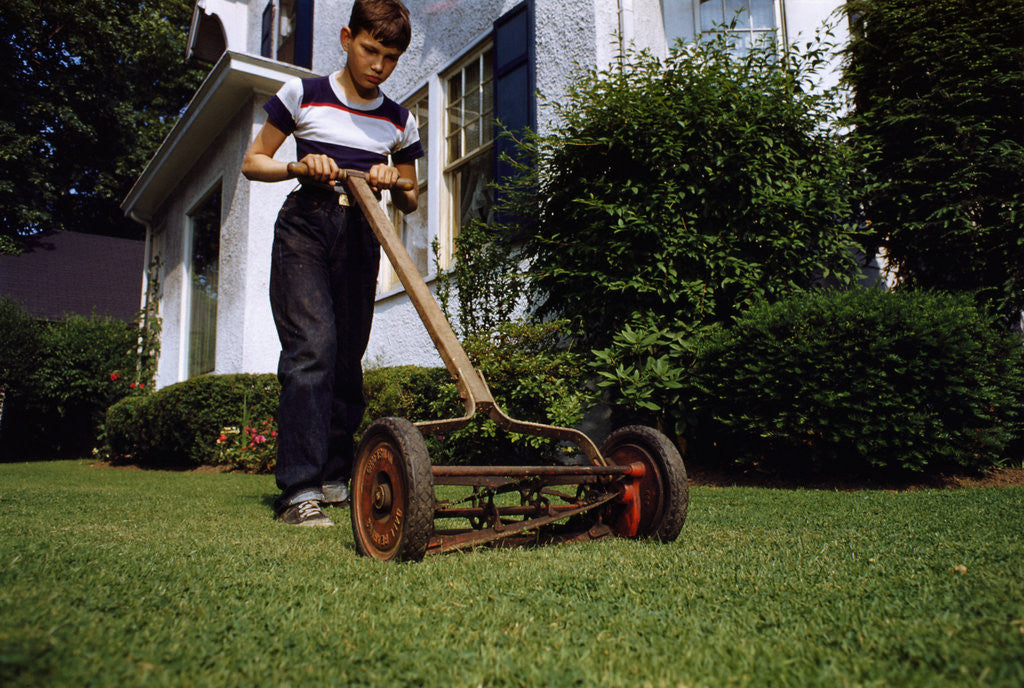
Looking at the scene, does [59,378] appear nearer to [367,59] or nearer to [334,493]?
[334,493]

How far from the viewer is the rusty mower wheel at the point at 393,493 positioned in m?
1.91

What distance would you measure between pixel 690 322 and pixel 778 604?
11.0 feet

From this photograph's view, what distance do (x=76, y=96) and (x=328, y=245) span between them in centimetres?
2159

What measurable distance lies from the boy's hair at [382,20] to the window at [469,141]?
149 inches

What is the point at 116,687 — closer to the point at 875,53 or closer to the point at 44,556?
the point at 44,556

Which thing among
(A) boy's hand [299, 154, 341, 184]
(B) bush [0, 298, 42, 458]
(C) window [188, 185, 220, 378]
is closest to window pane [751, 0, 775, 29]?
(A) boy's hand [299, 154, 341, 184]

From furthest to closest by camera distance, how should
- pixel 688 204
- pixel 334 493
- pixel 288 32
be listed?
1. pixel 288 32
2. pixel 688 204
3. pixel 334 493

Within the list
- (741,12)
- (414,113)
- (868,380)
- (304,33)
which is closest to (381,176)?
(868,380)

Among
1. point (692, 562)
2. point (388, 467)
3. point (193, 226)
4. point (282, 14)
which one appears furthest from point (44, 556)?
point (282, 14)

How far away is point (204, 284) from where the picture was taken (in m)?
11.2

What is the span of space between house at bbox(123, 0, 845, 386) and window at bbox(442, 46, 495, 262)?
0.02m

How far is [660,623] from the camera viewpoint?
1.47 meters

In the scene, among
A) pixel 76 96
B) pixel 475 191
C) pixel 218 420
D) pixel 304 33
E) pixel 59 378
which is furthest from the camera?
pixel 76 96

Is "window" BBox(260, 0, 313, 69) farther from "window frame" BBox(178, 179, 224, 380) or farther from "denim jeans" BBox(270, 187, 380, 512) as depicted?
"denim jeans" BBox(270, 187, 380, 512)
